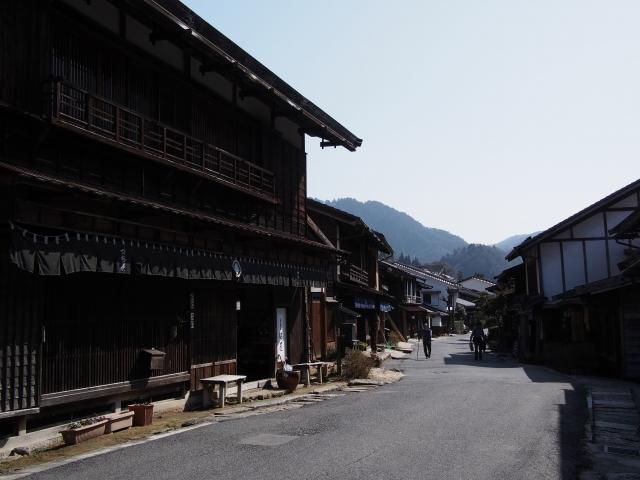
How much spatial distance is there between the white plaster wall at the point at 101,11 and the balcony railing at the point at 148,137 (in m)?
1.78

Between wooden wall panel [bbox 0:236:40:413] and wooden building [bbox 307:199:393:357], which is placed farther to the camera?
wooden building [bbox 307:199:393:357]

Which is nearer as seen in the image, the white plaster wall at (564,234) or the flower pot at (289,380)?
the flower pot at (289,380)

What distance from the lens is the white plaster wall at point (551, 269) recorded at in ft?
102

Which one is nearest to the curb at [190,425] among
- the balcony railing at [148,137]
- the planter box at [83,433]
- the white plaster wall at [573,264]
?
the planter box at [83,433]

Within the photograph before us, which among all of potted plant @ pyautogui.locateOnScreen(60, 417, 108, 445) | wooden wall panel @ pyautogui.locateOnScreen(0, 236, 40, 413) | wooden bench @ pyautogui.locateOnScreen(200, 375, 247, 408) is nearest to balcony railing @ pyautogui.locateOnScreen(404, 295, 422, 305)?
wooden bench @ pyautogui.locateOnScreen(200, 375, 247, 408)

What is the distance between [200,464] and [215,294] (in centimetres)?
794

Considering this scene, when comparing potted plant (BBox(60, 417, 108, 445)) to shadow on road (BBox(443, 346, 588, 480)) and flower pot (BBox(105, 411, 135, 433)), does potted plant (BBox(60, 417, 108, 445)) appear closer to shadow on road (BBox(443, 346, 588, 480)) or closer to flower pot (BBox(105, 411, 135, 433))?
flower pot (BBox(105, 411, 135, 433))

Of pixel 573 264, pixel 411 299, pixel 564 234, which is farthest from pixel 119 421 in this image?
pixel 411 299

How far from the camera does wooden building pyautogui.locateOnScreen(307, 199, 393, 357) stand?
2636 cm

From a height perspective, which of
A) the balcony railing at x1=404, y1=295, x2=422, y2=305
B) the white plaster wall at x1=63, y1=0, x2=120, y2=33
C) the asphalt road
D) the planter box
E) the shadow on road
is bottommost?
the shadow on road

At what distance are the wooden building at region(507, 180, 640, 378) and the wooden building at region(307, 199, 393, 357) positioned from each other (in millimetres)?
9432

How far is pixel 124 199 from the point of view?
11445mm

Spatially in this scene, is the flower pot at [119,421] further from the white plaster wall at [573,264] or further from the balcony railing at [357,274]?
the white plaster wall at [573,264]

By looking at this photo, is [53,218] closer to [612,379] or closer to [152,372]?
[152,372]
